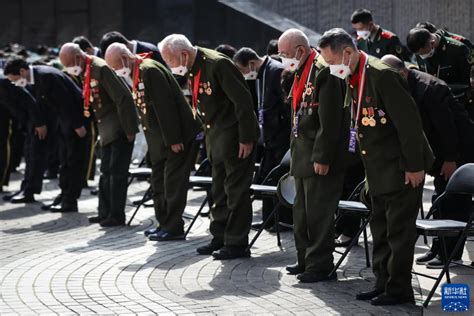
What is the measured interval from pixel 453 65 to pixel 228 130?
236cm

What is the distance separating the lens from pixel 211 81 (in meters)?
10.2

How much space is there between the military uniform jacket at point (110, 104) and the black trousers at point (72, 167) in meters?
1.29

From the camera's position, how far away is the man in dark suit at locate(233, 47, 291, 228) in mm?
11969

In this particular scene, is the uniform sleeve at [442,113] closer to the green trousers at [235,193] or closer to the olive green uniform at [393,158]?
the olive green uniform at [393,158]

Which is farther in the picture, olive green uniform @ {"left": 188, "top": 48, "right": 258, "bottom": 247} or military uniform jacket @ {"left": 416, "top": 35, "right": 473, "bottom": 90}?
military uniform jacket @ {"left": 416, "top": 35, "right": 473, "bottom": 90}

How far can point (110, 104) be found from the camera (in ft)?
41.7

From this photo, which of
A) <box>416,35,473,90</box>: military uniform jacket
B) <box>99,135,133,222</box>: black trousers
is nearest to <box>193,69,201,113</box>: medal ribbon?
<box>416,35,473,90</box>: military uniform jacket

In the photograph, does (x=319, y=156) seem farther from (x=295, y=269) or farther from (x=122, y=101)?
(x=122, y=101)

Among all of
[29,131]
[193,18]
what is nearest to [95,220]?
[29,131]

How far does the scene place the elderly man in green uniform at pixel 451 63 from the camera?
11.0 meters

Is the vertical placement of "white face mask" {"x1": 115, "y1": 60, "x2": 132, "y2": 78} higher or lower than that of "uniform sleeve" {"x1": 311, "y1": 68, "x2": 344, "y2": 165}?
higher

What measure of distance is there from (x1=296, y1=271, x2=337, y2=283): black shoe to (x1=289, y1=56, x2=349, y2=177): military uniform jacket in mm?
744

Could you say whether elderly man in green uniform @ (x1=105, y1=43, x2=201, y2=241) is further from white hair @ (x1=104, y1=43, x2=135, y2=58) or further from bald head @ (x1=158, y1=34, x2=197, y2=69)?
bald head @ (x1=158, y1=34, x2=197, y2=69)

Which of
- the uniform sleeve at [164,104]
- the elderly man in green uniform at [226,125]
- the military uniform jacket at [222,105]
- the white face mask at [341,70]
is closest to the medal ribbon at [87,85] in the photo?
the uniform sleeve at [164,104]
